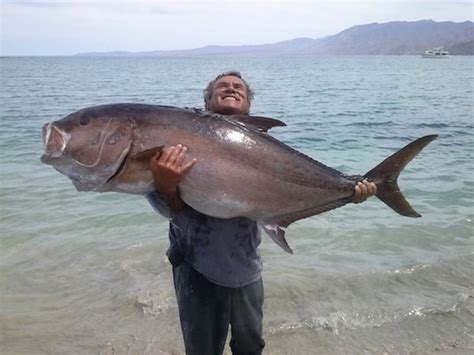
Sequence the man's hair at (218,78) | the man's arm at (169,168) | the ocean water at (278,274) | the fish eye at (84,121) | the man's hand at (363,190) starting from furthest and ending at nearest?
the ocean water at (278,274) → the man's hair at (218,78) → the man's hand at (363,190) → the fish eye at (84,121) → the man's arm at (169,168)

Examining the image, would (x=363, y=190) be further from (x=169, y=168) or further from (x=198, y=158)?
(x=169, y=168)

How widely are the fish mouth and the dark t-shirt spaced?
0.78m

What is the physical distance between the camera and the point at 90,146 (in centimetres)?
279

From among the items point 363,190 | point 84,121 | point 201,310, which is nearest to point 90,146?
point 84,121

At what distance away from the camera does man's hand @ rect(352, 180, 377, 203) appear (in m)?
3.15

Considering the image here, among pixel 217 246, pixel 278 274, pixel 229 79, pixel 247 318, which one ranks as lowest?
pixel 278 274

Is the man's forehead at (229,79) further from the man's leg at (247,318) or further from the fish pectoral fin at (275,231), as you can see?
the man's leg at (247,318)

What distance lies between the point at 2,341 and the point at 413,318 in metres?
4.02

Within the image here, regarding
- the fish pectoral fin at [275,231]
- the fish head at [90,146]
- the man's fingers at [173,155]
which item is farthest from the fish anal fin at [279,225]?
the fish head at [90,146]

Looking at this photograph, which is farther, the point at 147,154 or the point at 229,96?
the point at 229,96

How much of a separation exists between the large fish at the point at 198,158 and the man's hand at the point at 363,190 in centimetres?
24

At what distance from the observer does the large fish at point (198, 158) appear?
2783 millimetres

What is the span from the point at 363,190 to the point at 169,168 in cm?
122

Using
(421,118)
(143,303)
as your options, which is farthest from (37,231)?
(421,118)
